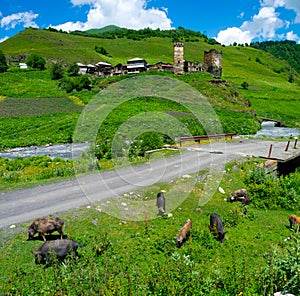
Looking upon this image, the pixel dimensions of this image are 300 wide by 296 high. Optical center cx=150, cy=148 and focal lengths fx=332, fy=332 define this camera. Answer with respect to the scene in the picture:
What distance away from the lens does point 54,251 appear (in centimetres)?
948

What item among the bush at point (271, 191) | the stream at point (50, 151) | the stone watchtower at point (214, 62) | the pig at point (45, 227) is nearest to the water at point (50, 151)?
the stream at point (50, 151)

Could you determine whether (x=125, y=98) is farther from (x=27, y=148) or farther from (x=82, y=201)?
(x=82, y=201)

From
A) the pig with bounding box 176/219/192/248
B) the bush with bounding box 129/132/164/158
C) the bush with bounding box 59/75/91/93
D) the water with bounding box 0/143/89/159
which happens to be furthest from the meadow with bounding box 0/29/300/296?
the bush with bounding box 59/75/91/93

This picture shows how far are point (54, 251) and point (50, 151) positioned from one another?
72.2 ft

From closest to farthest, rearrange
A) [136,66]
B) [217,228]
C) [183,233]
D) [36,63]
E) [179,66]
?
[183,233] → [217,228] → [179,66] → [136,66] → [36,63]

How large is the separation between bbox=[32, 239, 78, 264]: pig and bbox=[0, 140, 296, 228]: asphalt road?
3.02m

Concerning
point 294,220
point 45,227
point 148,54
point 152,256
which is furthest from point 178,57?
point 45,227

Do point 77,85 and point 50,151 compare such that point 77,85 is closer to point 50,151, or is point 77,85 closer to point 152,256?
point 50,151

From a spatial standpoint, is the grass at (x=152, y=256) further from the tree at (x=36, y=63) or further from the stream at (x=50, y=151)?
the tree at (x=36, y=63)

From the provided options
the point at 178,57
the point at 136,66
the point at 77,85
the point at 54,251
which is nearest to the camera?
the point at 54,251

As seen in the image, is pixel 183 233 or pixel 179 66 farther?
pixel 179 66

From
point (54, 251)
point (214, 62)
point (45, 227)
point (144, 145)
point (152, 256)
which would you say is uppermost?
point (214, 62)

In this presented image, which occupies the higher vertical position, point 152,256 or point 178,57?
point 178,57

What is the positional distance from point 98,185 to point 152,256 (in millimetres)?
6600
